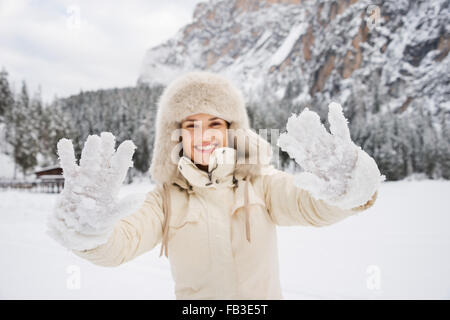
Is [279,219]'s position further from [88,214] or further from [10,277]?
[10,277]

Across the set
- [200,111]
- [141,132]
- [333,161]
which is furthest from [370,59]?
[333,161]

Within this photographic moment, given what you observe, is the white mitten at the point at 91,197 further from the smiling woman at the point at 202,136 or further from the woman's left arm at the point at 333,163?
the woman's left arm at the point at 333,163

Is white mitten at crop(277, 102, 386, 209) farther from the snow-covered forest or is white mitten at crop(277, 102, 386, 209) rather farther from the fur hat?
the snow-covered forest

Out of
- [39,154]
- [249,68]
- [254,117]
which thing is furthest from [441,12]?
[249,68]

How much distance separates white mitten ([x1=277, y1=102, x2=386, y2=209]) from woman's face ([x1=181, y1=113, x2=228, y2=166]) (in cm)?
44

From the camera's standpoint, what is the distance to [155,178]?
1277 millimetres

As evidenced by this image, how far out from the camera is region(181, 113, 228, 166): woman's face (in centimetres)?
116

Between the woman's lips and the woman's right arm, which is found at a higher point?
the woman's lips

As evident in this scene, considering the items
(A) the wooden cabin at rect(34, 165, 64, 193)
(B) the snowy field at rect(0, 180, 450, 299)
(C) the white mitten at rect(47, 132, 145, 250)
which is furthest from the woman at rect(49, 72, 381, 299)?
(A) the wooden cabin at rect(34, 165, 64, 193)

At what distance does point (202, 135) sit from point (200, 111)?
0.14m

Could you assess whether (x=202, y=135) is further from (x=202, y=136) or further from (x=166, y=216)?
(x=166, y=216)

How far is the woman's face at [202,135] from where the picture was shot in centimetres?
116

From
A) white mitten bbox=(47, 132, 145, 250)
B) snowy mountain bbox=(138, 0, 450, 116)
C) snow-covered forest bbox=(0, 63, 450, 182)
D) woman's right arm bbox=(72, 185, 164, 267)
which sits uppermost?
snowy mountain bbox=(138, 0, 450, 116)

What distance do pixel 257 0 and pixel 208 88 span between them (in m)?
171
